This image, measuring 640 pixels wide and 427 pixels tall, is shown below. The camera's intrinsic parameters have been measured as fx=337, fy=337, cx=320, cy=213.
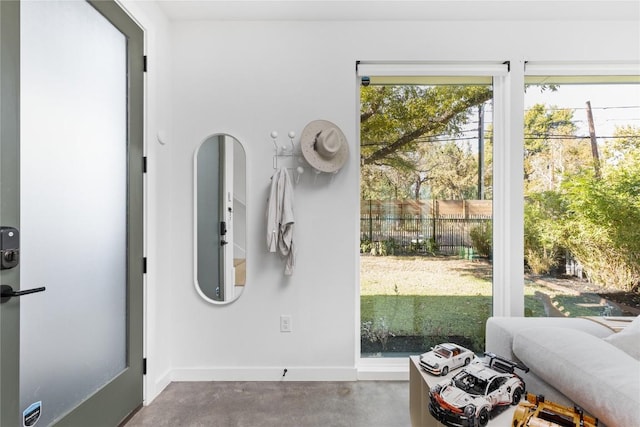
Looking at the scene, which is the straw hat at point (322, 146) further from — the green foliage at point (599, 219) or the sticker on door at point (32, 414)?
the sticker on door at point (32, 414)

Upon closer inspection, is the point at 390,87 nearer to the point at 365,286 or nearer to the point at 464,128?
the point at 464,128

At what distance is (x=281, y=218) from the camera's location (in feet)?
7.47

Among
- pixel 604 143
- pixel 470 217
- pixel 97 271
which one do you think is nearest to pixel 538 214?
pixel 470 217

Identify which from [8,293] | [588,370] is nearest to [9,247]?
[8,293]

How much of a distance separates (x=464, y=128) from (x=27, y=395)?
282cm

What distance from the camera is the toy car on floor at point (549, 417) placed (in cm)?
96

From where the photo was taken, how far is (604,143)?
95.9 inches

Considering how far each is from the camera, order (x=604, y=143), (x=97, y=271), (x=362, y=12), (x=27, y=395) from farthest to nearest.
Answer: (x=604, y=143), (x=362, y=12), (x=97, y=271), (x=27, y=395)

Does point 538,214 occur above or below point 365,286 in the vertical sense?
above

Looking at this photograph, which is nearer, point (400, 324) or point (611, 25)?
point (611, 25)

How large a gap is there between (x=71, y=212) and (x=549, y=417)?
194cm

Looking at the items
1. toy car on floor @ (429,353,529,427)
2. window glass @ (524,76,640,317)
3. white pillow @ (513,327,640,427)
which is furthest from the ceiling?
toy car on floor @ (429,353,529,427)

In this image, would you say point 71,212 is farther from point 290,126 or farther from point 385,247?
point 385,247

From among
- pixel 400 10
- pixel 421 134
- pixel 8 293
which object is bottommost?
pixel 8 293
